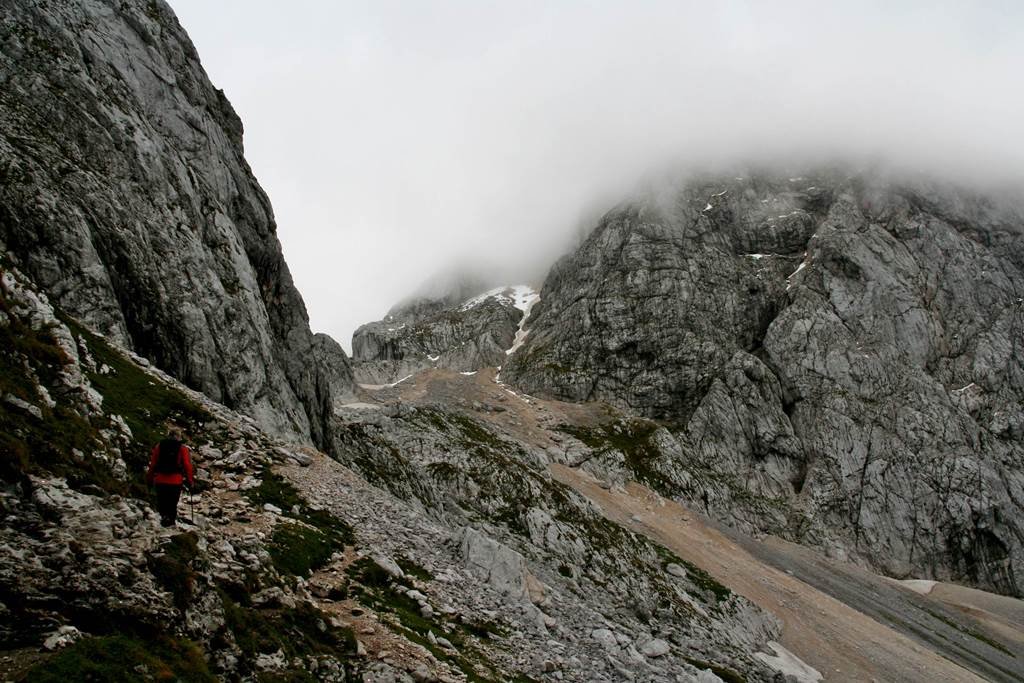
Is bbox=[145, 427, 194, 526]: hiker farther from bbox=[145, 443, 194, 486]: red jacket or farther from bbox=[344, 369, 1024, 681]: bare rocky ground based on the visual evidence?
bbox=[344, 369, 1024, 681]: bare rocky ground

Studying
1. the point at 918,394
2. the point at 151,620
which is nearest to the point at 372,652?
the point at 151,620

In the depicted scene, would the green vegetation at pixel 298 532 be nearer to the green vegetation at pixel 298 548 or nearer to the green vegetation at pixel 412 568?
the green vegetation at pixel 298 548

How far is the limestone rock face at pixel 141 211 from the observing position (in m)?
28.7

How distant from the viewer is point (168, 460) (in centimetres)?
1291

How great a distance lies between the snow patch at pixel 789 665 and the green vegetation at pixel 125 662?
45.4 metres

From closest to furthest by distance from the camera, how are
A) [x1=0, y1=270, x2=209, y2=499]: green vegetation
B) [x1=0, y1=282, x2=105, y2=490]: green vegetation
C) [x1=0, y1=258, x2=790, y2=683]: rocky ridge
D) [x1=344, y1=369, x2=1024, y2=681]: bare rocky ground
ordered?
1. [x1=0, y1=258, x2=790, y2=683]: rocky ridge
2. [x1=0, y1=282, x2=105, y2=490]: green vegetation
3. [x1=0, y1=270, x2=209, y2=499]: green vegetation
4. [x1=344, y1=369, x2=1024, y2=681]: bare rocky ground

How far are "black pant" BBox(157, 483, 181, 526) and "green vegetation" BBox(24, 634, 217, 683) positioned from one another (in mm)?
4212

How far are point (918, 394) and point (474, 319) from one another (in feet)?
400

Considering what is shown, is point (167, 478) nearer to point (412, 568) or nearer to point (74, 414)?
point (74, 414)

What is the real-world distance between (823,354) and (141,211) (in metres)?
127

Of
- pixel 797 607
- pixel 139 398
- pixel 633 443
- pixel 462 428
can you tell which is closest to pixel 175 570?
pixel 139 398

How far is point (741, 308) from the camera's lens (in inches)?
5561

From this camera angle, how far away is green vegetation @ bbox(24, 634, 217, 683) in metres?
7.12

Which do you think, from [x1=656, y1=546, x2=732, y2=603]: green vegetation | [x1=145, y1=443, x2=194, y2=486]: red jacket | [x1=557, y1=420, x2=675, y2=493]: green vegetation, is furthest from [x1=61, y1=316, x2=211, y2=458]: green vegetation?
[x1=557, y1=420, x2=675, y2=493]: green vegetation
